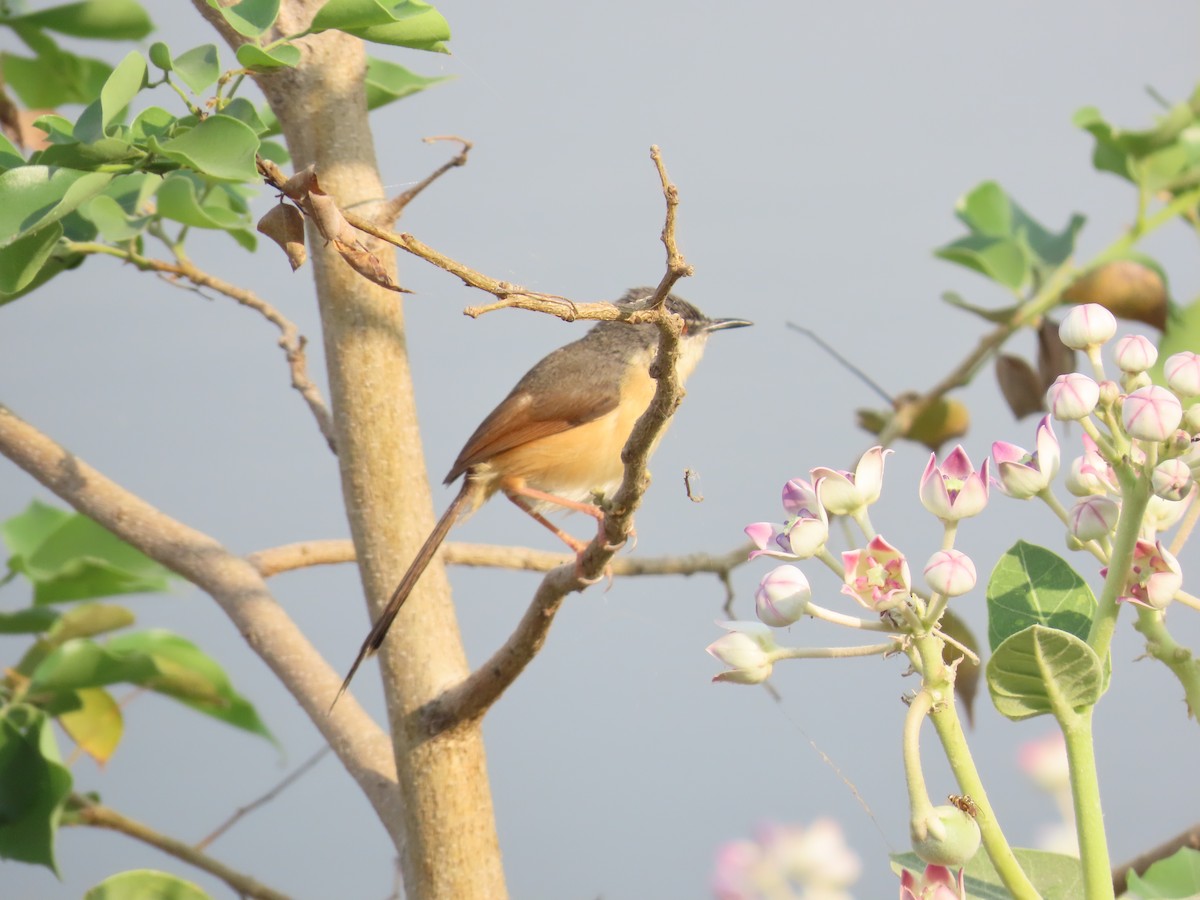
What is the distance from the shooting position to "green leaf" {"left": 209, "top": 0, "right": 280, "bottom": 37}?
0.98 m

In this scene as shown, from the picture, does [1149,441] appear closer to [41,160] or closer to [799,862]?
[799,862]

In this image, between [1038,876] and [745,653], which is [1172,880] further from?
[745,653]

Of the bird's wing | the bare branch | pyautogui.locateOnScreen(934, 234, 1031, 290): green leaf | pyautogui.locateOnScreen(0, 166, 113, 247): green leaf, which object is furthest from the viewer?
the bird's wing

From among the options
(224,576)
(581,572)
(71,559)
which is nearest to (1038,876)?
(581,572)

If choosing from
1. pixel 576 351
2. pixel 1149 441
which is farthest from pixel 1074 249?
pixel 1149 441

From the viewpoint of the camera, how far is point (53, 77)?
1812 mm

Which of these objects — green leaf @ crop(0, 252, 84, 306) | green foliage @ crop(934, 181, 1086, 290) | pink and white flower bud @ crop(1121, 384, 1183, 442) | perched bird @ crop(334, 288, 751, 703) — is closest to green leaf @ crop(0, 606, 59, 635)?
green leaf @ crop(0, 252, 84, 306)

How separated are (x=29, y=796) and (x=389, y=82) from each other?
906mm

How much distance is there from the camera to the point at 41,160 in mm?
966

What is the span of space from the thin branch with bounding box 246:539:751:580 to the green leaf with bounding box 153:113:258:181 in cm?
79

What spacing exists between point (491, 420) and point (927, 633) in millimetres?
1543

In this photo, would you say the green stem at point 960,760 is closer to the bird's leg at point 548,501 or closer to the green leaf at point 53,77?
the bird's leg at point 548,501

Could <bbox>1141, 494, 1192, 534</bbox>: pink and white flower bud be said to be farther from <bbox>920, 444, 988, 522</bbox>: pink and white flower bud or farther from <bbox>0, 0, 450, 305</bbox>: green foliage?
<bbox>0, 0, 450, 305</bbox>: green foliage

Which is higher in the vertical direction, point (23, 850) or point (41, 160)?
point (41, 160)
